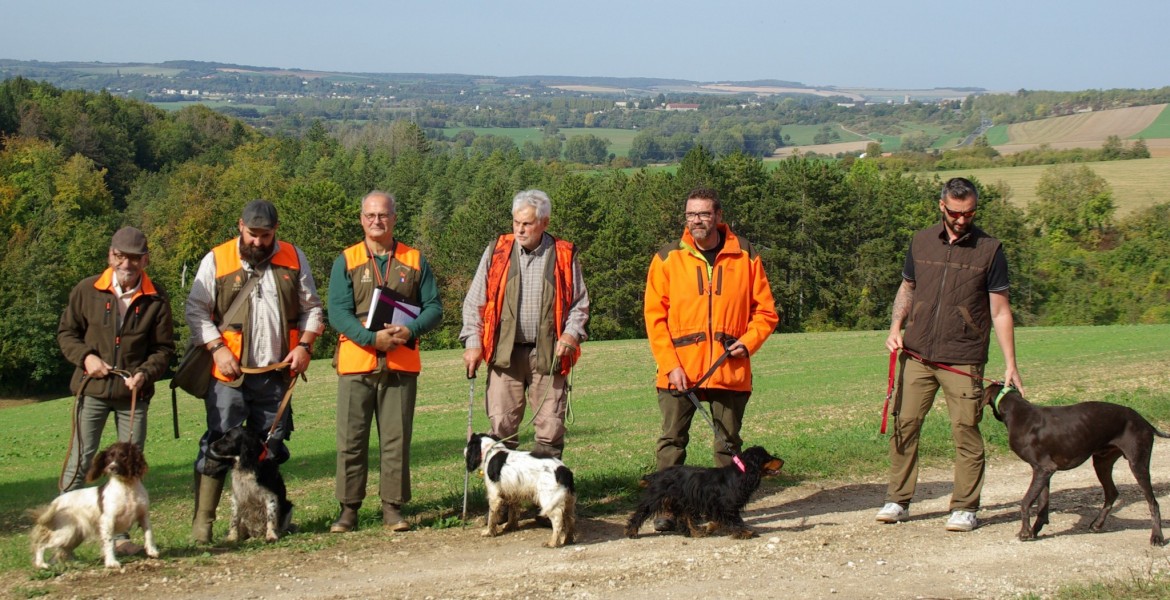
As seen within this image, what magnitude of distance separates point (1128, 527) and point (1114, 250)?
67.7 meters

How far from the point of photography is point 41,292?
192 feet

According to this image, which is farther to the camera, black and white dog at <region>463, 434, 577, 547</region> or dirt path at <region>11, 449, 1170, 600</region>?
black and white dog at <region>463, 434, 577, 547</region>

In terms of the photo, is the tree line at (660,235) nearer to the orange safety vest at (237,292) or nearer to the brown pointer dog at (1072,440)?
the orange safety vest at (237,292)

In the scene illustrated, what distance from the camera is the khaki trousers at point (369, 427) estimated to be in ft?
25.5

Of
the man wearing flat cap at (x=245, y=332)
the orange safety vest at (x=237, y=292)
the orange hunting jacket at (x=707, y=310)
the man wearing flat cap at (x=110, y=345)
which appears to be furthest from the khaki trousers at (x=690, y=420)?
the man wearing flat cap at (x=110, y=345)

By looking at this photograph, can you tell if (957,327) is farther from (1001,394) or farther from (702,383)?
(702,383)

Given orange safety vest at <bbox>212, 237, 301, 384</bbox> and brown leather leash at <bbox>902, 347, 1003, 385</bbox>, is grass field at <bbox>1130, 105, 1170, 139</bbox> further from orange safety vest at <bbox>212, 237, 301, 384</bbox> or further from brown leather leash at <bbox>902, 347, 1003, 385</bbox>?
orange safety vest at <bbox>212, 237, 301, 384</bbox>

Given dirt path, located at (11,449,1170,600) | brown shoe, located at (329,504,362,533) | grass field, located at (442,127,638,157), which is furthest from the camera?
grass field, located at (442,127,638,157)

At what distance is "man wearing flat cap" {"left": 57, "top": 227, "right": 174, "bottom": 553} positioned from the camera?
7258mm

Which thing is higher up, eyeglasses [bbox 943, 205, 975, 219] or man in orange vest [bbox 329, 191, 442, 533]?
eyeglasses [bbox 943, 205, 975, 219]

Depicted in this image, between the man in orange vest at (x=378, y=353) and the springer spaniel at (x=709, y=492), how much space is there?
186 cm

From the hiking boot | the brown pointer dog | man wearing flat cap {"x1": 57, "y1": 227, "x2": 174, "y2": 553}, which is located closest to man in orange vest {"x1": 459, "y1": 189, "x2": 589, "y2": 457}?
the hiking boot

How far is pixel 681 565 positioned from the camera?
A: 22.2ft

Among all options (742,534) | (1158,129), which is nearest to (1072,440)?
(742,534)
